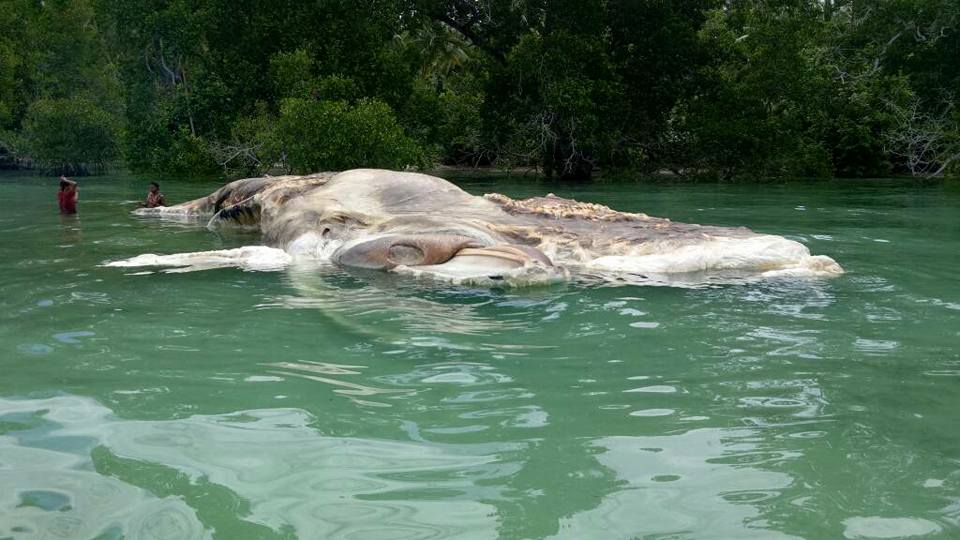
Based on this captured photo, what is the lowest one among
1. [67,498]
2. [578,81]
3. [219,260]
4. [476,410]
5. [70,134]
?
[67,498]

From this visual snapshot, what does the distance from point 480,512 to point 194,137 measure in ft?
76.2

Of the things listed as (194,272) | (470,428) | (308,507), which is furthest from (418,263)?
(308,507)

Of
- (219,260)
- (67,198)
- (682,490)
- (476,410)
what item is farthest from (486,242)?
(67,198)

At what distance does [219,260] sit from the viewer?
8477 millimetres

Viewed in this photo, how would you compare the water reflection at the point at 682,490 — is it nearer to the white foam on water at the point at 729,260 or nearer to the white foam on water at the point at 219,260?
the white foam on water at the point at 729,260

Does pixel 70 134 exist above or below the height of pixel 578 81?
below

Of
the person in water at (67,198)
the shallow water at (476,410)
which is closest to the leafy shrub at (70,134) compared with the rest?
the person in water at (67,198)

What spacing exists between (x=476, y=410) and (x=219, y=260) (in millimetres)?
5382

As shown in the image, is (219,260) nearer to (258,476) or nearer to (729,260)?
(729,260)

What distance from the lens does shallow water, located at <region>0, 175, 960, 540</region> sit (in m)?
2.86

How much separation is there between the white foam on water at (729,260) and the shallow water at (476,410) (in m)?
0.42

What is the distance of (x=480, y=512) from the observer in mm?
2854

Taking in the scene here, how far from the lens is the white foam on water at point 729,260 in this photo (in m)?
7.46

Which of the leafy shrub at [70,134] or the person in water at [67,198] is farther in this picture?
the leafy shrub at [70,134]
